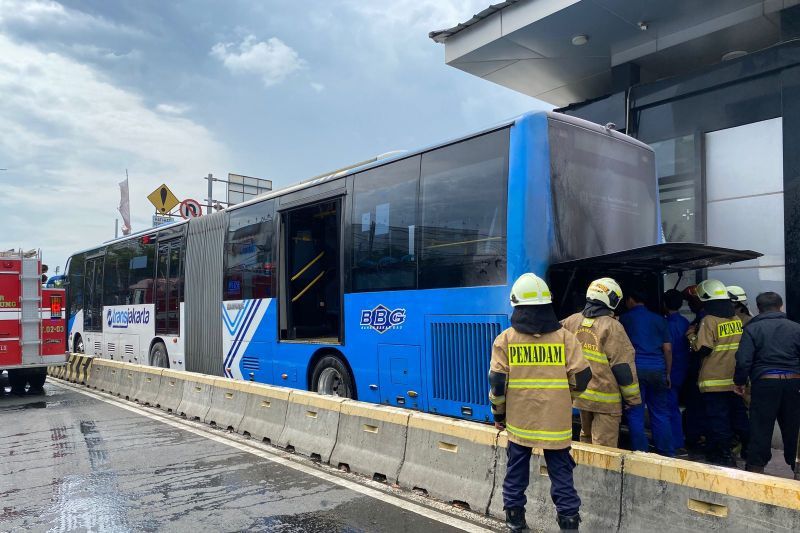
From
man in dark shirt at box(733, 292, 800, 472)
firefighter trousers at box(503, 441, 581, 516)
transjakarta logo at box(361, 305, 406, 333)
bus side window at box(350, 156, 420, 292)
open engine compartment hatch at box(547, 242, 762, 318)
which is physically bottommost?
firefighter trousers at box(503, 441, 581, 516)

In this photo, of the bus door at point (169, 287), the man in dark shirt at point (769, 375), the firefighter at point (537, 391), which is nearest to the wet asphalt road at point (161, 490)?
the firefighter at point (537, 391)

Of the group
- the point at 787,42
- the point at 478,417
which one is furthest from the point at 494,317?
the point at 787,42

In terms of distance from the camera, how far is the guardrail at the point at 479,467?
3414mm

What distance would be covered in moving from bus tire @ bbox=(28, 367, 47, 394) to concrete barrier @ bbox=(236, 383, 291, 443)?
6849mm

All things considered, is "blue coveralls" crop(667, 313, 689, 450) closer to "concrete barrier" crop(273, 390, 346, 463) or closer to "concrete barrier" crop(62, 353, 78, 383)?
"concrete barrier" crop(273, 390, 346, 463)

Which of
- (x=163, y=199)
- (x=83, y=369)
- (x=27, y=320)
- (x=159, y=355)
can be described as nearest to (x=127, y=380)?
(x=159, y=355)

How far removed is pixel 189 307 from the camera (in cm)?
1176

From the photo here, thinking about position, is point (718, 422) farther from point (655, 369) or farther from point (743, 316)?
point (743, 316)

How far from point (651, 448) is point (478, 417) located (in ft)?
5.98

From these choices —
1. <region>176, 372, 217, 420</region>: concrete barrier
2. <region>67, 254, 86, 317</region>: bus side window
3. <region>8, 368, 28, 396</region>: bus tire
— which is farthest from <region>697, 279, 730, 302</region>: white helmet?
<region>67, 254, 86, 317</region>: bus side window

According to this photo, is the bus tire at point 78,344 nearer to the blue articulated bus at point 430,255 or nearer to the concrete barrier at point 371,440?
the blue articulated bus at point 430,255

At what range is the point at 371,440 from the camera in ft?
19.2

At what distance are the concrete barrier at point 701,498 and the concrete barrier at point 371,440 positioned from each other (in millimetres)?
2201

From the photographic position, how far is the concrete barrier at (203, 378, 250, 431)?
7.97 m
